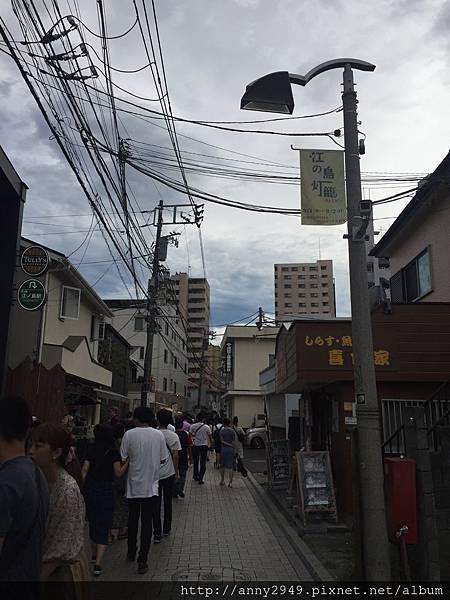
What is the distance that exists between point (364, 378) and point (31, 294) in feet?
22.4

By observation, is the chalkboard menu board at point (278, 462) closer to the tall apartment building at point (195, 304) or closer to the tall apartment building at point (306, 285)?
the tall apartment building at point (195, 304)

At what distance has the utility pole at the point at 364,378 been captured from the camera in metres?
5.27

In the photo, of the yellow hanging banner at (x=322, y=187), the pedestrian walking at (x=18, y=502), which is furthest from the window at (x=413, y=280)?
the pedestrian walking at (x=18, y=502)

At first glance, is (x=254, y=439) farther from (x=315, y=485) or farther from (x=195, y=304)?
(x=195, y=304)

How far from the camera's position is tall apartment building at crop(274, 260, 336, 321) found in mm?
111688

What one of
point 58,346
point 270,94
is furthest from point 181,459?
point 270,94

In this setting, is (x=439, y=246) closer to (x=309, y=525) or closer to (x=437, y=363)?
(x=437, y=363)

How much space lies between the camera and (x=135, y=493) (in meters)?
6.38

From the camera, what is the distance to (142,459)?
6461 millimetres

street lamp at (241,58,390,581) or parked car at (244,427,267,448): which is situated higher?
street lamp at (241,58,390,581)

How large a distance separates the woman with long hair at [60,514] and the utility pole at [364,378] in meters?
3.20

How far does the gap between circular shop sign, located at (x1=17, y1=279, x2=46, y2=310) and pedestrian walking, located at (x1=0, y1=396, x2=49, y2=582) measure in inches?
288

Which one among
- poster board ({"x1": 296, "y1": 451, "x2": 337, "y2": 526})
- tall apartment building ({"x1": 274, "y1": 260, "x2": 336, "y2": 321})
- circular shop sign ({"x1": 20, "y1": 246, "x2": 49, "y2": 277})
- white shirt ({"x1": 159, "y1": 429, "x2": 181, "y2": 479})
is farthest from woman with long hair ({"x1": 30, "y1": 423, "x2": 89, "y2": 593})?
tall apartment building ({"x1": 274, "y1": 260, "x2": 336, "y2": 321})

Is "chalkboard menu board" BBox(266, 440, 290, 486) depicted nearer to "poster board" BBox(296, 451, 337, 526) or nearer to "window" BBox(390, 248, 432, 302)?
"poster board" BBox(296, 451, 337, 526)
